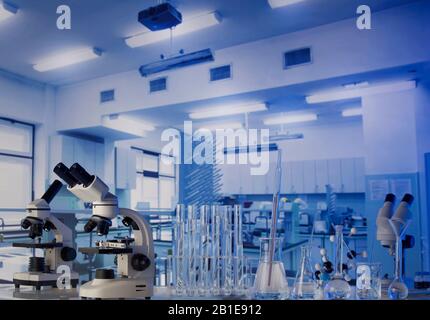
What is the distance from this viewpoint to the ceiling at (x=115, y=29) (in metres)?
2.26

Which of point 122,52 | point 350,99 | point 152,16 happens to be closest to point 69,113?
point 122,52

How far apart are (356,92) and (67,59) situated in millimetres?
2511

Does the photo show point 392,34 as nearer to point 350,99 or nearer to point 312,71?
point 312,71

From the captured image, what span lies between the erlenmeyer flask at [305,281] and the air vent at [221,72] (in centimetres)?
197

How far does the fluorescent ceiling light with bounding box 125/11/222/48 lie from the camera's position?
7.97 feet

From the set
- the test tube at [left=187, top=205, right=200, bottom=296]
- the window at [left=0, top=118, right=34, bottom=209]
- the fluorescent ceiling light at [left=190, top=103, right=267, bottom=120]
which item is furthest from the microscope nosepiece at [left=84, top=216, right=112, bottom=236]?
the fluorescent ceiling light at [left=190, top=103, right=267, bottom=120]

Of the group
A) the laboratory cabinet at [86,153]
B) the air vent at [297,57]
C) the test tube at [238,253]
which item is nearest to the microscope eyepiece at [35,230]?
the test tube at [238,253]

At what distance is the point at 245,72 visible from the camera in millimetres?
2885

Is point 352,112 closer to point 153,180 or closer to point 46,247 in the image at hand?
point 153,180

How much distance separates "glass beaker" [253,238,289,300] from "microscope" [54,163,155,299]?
309 mm

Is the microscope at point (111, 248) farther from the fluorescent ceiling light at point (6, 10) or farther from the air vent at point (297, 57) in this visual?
the air vent at point (297, 57)

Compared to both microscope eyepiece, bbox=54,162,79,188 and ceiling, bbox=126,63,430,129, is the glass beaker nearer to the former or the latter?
microscope eyepiece, bbox=54,162,79,188
